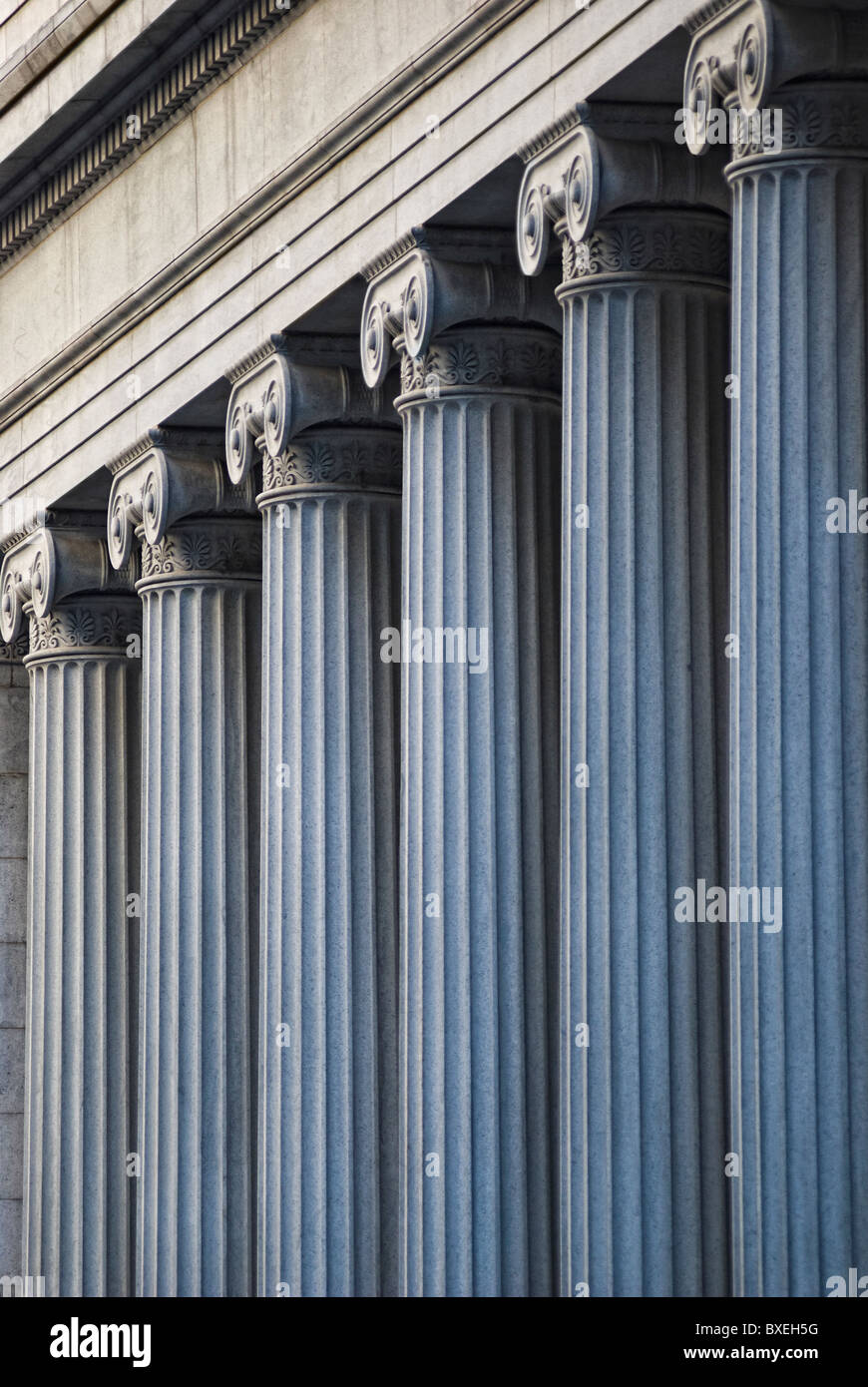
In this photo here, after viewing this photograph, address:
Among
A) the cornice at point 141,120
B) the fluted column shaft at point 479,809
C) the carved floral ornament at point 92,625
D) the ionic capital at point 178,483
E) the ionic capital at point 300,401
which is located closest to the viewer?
the fluted column shaft at point 479,809

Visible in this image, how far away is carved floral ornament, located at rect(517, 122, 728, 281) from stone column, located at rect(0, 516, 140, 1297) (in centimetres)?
1908

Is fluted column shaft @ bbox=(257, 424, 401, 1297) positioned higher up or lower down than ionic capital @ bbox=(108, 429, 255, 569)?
lower down

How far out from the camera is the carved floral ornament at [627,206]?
35.9 m

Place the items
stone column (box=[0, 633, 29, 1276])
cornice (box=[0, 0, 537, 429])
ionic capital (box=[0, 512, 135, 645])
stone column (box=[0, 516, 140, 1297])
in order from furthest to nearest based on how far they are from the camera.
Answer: stone column (box=[0, 633, 29, 1276]), ionic capital (box=[0, 512, 135, 645]), stone column (box=[0, 516, 140, 1297]), cornice (box=[0, 0, 537, 429])

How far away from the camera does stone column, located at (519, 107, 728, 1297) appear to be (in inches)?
1394

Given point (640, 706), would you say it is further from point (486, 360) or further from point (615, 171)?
point (486, 360)

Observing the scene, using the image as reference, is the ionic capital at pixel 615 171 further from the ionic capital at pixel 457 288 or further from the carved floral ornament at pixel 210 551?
the carved floral ornament at pixel 210 551

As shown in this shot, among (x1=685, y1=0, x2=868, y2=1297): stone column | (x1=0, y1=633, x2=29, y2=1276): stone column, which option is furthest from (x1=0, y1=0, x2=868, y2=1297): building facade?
(x1=0, y1=633, x2=29, y2=1276): stone column

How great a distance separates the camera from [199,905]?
49750 millimetres

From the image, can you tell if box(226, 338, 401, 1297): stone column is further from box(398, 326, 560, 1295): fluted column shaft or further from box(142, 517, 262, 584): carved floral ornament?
box(142, 517, 262, 584): carved floral ornament

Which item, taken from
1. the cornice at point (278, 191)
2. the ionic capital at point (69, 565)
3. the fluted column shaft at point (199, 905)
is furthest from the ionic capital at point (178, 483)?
the ionic capital at point (69, 565)

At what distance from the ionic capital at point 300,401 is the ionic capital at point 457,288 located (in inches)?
161

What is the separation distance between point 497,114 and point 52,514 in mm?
19263

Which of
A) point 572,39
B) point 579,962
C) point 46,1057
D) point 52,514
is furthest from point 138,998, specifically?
point 572,39
